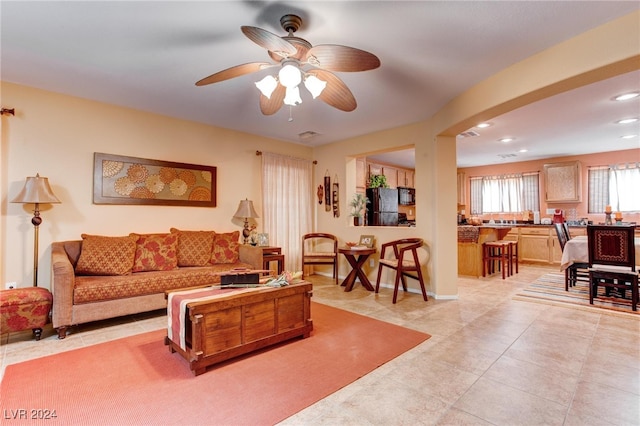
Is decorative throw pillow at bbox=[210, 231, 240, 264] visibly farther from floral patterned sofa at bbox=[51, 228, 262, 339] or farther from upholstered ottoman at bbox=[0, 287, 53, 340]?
upholstered ottoman at bbox=[0, 287, 53, 340]

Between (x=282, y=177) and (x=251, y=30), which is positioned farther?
(x=282, y=177)

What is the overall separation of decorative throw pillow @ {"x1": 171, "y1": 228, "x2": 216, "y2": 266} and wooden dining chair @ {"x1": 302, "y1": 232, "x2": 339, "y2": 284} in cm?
173

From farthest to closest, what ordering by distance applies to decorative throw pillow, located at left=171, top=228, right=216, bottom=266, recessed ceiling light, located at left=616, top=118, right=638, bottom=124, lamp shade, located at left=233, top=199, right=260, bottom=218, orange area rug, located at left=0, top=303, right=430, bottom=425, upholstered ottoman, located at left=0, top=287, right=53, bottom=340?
lamp shade, located at left=233, top=199, right=260, bottom=218, recessed ceiling light, located at left=616, top=118, right=638, bottom=124, decorative throw pillow, located at left=171, top=228, right=216, bottom=266, upholstered ottoman, located at left=0, top=287, right=53, bottom=340, orange area rug, located at left=0, top=303, right=430, bottom=425

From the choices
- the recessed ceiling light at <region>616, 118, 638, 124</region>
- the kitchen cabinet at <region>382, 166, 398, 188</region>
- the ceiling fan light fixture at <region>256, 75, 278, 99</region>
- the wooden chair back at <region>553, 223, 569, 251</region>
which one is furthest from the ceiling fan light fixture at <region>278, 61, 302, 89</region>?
the kitchen cabinet at <region>382, 166, 398, 188</region>

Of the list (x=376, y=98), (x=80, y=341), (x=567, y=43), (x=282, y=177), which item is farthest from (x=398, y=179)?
(x=80, y=341)

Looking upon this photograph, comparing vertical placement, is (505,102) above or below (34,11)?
below

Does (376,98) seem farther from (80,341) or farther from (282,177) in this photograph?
(80,341)

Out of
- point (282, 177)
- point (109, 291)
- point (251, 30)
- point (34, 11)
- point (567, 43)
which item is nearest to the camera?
point (251, 30)

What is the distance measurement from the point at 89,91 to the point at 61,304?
2351mm

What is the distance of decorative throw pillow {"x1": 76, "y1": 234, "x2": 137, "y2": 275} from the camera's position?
10.6ft

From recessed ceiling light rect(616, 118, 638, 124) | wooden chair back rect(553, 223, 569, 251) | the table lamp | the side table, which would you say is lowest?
the side table

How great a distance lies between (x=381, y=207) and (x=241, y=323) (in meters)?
4.56

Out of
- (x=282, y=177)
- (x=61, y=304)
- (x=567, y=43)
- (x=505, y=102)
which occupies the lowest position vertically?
(x=61, y=304)

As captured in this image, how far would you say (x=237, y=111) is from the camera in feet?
13.3
